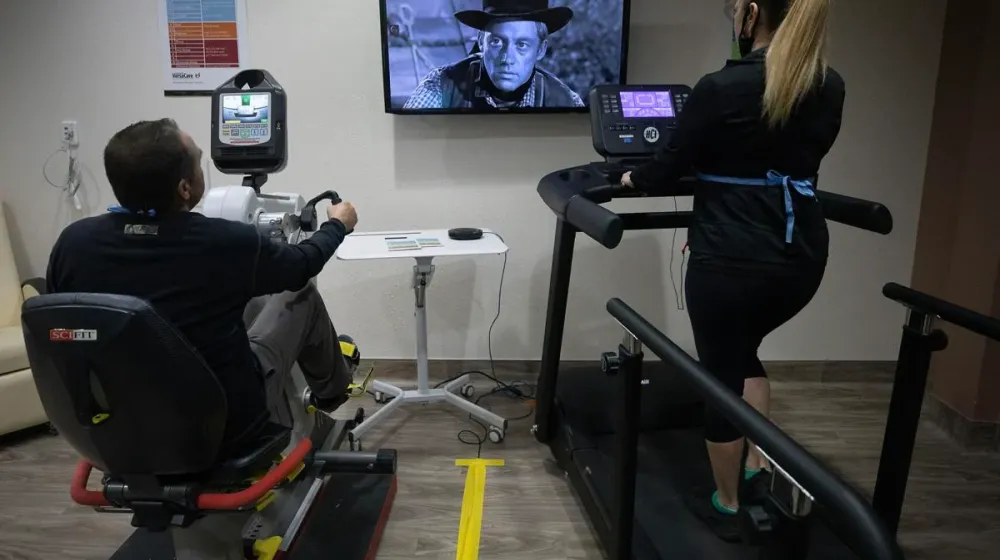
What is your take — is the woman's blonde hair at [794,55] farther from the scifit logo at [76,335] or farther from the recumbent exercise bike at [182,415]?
the scifit logo at [76,335]

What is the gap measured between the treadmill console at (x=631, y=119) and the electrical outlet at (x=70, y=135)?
2.38 meters

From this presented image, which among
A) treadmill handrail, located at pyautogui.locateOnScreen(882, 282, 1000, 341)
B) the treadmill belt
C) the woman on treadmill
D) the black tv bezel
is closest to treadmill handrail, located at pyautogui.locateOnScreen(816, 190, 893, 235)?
treadmill handrail, located at pyautogui.locateOnScreen(882, 282, 1000, 341)

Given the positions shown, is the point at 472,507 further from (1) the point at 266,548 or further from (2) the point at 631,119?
(2) the point at 631,119

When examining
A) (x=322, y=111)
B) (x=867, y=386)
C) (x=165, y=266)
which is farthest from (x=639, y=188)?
(x=867, y=386)

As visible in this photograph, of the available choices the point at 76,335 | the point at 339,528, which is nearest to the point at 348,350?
the point at 339,528

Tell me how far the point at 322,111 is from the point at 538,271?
1.22 metres

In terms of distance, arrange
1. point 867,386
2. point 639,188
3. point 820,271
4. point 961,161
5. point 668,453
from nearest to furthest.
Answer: point 820,271 < point 639,188 < point 668,453 < point 961,161 < point 867,386

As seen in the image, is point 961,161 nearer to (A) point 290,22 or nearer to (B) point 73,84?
(A) point 290,22

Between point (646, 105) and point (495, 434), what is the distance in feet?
4.50

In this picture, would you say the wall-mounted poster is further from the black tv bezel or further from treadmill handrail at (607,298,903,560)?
treadmill handrail at (607,298,903,560)

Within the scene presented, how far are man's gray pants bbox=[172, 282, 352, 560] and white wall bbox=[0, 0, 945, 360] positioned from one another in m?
1.10

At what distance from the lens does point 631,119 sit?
220cm

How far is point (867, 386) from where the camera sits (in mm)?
3238

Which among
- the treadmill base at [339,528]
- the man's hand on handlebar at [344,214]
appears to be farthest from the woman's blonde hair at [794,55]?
the treadmill base at [339,528]
